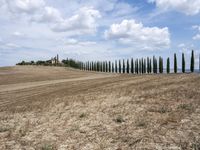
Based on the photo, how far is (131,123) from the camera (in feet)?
34.2

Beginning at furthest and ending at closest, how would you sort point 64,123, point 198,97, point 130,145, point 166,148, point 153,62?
1. point 153,62
2. point 198,97
3. point 64,123
4. point 130,145
5. point 166,148

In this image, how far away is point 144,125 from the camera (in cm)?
996

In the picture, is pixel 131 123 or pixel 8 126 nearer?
pixel 131 123

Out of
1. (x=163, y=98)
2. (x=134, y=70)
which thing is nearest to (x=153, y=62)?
(x=134, y=70)

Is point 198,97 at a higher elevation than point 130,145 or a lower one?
higher

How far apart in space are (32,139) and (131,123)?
11.3ft

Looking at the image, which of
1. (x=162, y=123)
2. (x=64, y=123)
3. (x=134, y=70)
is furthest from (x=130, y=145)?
(x=134, y=70)

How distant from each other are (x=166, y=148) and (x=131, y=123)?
2.55m

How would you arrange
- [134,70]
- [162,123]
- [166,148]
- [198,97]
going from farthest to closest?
[134,70] < [198,97] < [162,123] < [166,148]

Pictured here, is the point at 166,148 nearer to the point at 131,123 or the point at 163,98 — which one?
the point at 131,123

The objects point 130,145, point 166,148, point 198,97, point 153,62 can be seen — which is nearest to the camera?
point 166,148

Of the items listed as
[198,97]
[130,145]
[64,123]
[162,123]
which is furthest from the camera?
[198,97]

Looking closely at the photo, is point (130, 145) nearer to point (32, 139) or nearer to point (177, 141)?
point (177, 141)

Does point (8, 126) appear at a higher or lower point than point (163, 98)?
lower
